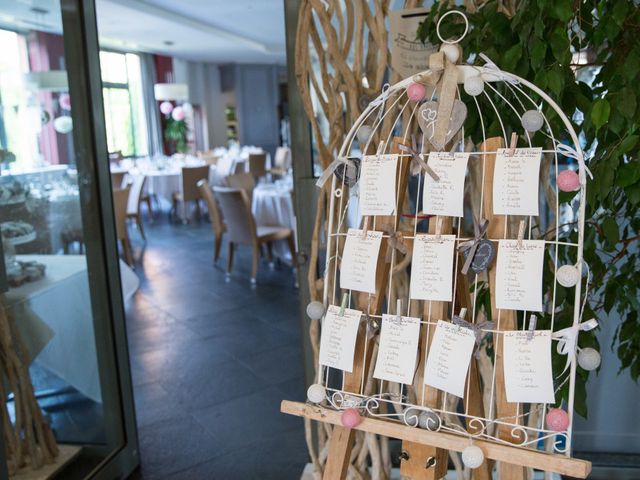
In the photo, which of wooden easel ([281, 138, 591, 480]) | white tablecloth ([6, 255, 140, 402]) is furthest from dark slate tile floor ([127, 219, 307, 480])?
wooden easel ([281, 138, 591, 480])

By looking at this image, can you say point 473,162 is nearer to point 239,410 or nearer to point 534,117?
point 534,117

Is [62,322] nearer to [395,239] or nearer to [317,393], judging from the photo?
[317,393]

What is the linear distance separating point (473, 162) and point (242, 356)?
8.12 ft

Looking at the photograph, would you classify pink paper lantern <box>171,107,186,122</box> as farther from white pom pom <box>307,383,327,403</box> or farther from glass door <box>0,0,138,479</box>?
white pom pom <box>307,383,327,403</box>

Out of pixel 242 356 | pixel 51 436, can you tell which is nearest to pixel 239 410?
pixel 242 356

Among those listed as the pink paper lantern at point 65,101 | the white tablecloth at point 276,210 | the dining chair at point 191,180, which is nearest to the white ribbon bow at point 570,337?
the pink paper lantern at point 65,101

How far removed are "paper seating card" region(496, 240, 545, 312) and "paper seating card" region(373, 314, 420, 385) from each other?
201mm

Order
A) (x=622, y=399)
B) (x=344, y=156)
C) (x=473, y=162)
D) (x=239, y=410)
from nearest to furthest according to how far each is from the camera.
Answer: (x=344, y=156), (x=473, y=162), (x=622, y=399), (x=239, y=410)

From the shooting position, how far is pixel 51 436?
2.50m

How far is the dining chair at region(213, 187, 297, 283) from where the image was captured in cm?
530

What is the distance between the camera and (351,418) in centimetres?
138

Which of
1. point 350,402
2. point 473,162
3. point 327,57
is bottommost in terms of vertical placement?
point 350,402

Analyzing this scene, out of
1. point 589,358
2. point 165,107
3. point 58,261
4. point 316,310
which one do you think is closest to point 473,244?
point 589,358

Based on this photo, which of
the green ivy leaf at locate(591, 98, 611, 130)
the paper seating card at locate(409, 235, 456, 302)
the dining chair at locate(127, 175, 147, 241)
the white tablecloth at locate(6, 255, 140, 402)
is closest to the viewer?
the green ivy leaf at locate(591, 98, 611, 130)
